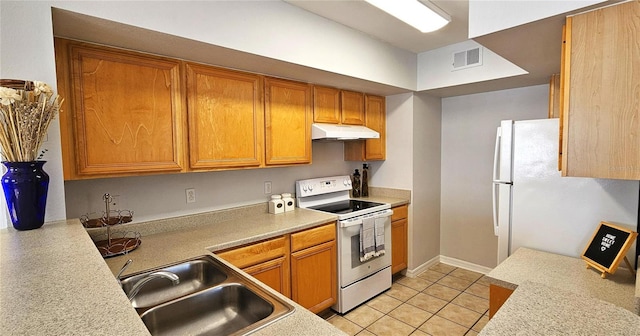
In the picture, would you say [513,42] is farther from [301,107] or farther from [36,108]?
[36,108]

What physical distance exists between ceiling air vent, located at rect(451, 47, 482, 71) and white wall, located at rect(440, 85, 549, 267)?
27.0 inches

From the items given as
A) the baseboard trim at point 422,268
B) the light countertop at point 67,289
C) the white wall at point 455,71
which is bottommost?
the baseboard trim at point 422,268

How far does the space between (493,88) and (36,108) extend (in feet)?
12.2

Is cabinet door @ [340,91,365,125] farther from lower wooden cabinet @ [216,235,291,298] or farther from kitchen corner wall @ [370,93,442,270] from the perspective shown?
lower wooden cabinet @ [216,235,291,298]

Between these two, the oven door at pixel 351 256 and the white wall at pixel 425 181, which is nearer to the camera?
the oven door at pixel 351 256

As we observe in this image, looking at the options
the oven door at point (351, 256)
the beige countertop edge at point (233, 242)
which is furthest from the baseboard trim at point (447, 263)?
the beige countertop edge at point (233, 242)

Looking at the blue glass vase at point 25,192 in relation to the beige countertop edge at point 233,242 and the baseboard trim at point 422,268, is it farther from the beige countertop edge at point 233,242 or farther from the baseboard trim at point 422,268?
the baseboard trim at point 422,268

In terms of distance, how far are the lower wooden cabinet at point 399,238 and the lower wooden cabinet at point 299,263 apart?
91cm

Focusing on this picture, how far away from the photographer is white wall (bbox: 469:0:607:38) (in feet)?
4.69

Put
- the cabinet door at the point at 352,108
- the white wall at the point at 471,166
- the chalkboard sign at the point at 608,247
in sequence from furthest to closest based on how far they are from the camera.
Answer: the white wall at the point at 471,166 < the cabinet door at the point at 352,108 < the chalkboard sign at the point at 608,247

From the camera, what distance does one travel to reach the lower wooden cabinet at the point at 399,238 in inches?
134

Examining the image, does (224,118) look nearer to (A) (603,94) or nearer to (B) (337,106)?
(B) (337,106)

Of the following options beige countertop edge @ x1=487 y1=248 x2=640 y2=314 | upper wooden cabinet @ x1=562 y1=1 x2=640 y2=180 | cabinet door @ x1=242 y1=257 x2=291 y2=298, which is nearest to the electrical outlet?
cabinet door @ x1=242 y1=257 x2=291 y2=298

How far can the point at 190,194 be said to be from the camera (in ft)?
8.15
